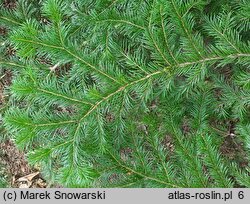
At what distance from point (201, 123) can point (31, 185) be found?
198cm

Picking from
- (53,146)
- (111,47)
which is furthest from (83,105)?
(111,47)

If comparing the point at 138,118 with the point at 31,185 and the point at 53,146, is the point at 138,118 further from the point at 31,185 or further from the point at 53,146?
the point at 31,185

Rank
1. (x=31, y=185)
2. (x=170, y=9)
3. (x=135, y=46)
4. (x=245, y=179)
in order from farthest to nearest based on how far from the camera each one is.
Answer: (x=31, y=185) → (x=135, y=46) → (x=245, y=179) → (x=170, y=9)

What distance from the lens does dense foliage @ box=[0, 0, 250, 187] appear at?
1.81 meters

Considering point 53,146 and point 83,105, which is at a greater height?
point 83,105

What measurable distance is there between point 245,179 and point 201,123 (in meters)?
0.43

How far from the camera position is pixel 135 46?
2.37 m

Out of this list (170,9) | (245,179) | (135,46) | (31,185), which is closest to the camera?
(170,9)

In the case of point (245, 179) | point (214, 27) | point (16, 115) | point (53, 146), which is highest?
point (214, 27)

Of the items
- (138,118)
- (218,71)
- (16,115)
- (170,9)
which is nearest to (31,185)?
(138,118)

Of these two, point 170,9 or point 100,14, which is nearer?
point 170,9

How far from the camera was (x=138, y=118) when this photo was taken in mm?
2410

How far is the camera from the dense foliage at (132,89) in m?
1.81

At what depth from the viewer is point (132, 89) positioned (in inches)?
75.2
